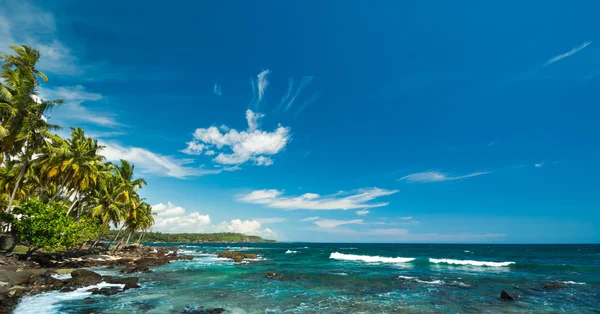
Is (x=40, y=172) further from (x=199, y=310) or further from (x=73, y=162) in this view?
(x=199, y=310)

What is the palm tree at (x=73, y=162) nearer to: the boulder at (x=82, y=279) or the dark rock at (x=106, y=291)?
the boulder at (x=82, y=279)

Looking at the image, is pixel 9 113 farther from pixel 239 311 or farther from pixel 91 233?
pixel 239 311

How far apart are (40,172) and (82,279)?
687 inches

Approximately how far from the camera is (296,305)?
642 inches

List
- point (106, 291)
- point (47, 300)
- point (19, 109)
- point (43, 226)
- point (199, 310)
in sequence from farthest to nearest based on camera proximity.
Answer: point (43, 226) → point (19, 109) → point (106, 291) → point (47, 300) → point (199, 310)

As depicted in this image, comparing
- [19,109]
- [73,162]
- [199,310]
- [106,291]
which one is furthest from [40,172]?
[199,310]

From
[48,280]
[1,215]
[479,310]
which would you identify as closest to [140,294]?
[48,280]

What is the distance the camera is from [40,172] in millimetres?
29688

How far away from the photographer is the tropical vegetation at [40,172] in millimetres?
19406

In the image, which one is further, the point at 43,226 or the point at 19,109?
the point at 43,226

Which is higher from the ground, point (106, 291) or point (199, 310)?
point (106, 291)

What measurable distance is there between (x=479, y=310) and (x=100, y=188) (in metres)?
41.7

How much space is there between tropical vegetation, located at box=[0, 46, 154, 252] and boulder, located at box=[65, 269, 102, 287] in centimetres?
519

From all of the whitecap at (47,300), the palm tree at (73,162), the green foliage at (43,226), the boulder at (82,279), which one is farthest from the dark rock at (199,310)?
the palm tree at (73,162)
